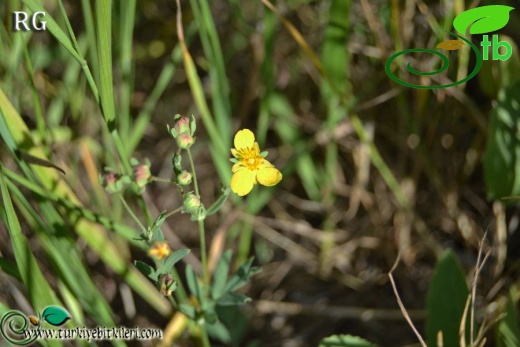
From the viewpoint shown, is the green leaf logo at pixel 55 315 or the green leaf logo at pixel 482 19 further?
the green leaf logo at pixel 482 19

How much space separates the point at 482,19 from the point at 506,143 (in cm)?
36

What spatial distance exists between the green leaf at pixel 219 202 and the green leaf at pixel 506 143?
79cm

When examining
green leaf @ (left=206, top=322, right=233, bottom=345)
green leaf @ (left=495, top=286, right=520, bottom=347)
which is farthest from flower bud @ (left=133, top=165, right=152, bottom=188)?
green leaf @ (left=495, top=286, right=520, bottom=347)

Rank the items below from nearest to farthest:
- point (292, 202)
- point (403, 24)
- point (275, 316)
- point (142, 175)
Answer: point (142, 175), point (403, 24), point (275, 316), point (292, 202)

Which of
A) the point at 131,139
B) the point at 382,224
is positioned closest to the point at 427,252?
the point at 382,224

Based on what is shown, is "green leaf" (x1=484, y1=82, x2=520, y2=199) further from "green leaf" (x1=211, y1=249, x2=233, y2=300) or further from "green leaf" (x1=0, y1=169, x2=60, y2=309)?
"green leaf" (x1=0, y1=169, x2=60, y2=309)

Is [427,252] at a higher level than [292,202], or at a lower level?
lower

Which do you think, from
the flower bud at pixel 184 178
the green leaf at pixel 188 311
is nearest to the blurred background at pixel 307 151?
the green leaf at pixel 188 311

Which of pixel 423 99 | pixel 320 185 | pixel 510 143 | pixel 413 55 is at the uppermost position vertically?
pixel 413 55

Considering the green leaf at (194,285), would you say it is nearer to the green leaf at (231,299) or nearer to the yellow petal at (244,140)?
the green leaf at (231,299)

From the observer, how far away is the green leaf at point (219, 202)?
1262mm

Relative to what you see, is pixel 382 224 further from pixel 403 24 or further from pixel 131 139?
pixel 131 139

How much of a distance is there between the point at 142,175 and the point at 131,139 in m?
0.62

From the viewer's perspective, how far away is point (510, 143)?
164 cm
